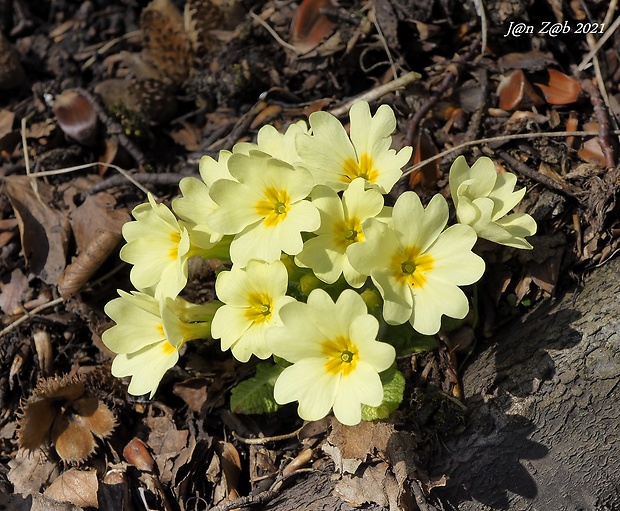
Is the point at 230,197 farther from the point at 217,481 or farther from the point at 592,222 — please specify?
the point at 592,222

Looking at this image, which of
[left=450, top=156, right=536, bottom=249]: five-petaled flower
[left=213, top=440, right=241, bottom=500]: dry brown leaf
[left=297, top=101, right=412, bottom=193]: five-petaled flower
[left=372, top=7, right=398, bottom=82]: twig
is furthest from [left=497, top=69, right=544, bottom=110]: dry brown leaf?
[left=213, top=440, right=241, bottom=500]: dry brown leaf

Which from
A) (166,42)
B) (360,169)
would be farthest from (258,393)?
(166,42)

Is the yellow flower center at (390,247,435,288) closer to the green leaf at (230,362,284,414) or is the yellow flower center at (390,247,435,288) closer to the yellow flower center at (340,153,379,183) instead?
the yellow flower center at (340,153,379,183)

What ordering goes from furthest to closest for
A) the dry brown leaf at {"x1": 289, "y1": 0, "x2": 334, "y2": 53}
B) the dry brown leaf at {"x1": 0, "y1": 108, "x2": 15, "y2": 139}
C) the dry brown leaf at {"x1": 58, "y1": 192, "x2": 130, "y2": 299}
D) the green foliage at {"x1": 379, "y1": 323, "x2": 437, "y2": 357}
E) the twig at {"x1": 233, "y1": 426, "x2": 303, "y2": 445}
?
the dry brown leaf at {"x1": 0, "y1": 108, "x2": 15, "y2": 139} < the dry brown leaf at {"x1": 289, "y1": 0, "x2": 334, "y2": 53} < the dry brown leaf at {"x1": 58, "y1": 192, "x2": 130, "y2": 299} < the twig at {"x1": 233, "y1": 426, "x2": 303, "y2": 445} < the green foliage at {"x1": 379, "y1": 323, "x2": 437, "y2": 357}

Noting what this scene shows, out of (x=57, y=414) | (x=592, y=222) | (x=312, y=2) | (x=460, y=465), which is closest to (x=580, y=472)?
(x=460, y=465)

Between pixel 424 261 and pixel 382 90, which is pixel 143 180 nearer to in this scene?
pixel 382 90

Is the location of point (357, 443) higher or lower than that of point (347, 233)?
lower
